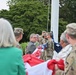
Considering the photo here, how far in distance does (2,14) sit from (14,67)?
134 feet

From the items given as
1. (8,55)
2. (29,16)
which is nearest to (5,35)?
(8,55)

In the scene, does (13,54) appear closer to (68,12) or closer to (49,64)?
(49,64)

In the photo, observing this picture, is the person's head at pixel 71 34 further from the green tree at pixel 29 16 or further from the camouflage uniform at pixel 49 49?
the green tree at pixel 29 16

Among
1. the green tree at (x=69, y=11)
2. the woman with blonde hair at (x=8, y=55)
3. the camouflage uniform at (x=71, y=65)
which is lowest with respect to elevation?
the green tree at (x=69, y=11)

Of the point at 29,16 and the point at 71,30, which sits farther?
the point at 29,16

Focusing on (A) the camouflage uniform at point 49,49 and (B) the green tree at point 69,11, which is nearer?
(A) the camouflage uniform at point 49,49

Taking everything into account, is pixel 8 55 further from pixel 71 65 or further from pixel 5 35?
pixel 71 65

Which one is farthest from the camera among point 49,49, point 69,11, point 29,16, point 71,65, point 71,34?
point 69,11

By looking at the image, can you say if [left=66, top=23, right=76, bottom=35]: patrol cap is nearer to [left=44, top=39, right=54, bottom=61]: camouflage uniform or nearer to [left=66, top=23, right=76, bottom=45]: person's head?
[left=66, top=23, right=76, bottom=45]: person's head

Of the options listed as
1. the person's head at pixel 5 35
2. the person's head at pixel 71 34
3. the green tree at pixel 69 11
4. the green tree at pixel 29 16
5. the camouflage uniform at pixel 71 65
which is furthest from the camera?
the green tree at pixel 69 11

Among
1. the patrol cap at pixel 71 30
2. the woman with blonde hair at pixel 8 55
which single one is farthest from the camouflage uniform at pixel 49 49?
the woman with blonde hair at pixel 8 55

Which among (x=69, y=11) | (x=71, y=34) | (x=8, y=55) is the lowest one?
(x=69, y=11)

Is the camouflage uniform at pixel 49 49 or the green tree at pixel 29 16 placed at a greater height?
the camouflage uniform at pixel 49 49

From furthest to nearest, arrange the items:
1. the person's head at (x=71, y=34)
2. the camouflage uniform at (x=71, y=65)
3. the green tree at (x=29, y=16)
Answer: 1. the green tree at (x=29, y=16)
2. the person's head at (x=71, y=34)
3. the camouflage uniform at (x=71, y=65)
